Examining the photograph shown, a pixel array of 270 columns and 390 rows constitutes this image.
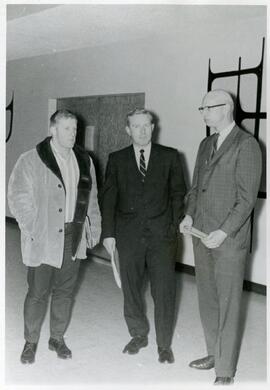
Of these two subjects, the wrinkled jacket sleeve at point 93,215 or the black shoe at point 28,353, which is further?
the wrinkled jacket sleeve at point 93,215

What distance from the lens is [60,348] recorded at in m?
2.78

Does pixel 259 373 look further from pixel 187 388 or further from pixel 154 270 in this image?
pixel 154 270

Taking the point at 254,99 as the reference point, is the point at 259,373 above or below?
below

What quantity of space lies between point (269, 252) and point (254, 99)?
234 centimetres

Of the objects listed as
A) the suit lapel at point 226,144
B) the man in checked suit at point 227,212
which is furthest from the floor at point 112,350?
the suit lapel at point 226,144

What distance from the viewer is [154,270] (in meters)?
2.66

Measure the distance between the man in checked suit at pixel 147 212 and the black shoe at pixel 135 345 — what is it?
184 millimetres

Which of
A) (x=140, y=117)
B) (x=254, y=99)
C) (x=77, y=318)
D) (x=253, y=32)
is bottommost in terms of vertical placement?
(x=77, y=318)

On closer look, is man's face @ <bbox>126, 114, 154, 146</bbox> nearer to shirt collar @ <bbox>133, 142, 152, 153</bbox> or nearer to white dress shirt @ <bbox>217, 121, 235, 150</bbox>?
shirt collar @ <bbox>133, 142, 152, 153</bbox>

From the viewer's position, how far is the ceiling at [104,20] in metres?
4.13

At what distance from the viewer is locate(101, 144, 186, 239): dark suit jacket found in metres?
2.64

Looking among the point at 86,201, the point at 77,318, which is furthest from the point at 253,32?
the point at 77,318

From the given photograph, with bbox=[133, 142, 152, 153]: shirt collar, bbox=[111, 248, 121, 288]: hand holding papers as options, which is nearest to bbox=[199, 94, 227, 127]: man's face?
bbox=[133, 142, 152, 153]: shirt collar

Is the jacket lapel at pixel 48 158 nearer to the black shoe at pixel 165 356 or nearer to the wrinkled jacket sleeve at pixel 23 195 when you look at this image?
the wrinkled jacket sleeve at pixel 23 195
